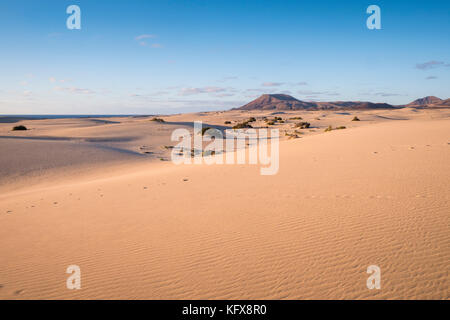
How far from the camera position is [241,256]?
3457mm

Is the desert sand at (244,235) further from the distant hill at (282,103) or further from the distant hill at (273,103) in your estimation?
the distant hill at (273,103)

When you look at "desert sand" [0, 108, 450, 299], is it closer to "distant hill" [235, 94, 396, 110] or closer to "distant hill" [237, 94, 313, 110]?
"distant hill" [235, 94, 396, 110]

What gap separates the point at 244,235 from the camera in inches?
157

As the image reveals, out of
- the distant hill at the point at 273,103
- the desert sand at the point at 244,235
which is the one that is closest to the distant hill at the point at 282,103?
the distant hill at the point at 273,103

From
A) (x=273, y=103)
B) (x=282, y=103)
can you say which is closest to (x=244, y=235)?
(x=282, y=103)

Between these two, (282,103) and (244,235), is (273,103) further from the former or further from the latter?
(244,235)

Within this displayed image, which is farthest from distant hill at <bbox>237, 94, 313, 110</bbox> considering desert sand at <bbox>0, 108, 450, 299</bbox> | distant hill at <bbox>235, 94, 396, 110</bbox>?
desert sand at <bbox>0, 108, 450, 299</bbox>

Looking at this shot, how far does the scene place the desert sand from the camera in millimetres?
2949

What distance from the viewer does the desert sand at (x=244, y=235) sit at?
295cm
